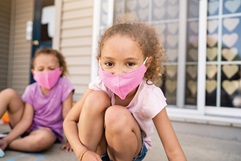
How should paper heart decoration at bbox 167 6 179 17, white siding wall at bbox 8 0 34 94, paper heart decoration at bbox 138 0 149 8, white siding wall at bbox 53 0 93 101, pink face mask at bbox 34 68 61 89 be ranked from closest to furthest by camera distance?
1. pink face mask at bbox 34 68 61 89
2. paper heart decoration at bbox 167 6 179 17
3. paper heart decoration at bbox 138 0 149 8
4. white siding wall at bbox 53 0 93 101
5. white siding wall at bbox 8 0 34 94

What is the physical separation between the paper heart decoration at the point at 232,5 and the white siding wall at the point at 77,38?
1.86 metres

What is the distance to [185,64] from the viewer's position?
2.90 meters

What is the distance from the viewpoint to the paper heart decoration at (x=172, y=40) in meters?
3.01

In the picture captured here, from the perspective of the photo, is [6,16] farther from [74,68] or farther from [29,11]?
[74,68]

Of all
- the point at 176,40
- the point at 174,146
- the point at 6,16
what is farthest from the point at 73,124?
the point at 6,16

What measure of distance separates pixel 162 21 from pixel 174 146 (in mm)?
2286

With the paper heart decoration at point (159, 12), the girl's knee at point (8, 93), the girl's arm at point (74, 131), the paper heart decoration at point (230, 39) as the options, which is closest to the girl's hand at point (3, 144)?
the girl's knee at point (8, 93)

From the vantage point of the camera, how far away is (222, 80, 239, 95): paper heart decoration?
2672mm

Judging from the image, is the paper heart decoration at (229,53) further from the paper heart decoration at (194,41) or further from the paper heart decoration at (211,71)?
the paper heart decoration at (194,41)

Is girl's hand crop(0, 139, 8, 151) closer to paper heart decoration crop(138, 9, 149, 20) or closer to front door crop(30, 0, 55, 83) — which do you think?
paper heart decoration crop(138, 9, 149, 20)

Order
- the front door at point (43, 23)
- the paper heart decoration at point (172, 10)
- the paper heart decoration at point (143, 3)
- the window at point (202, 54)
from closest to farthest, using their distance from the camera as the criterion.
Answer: the window at point (202, 54)
the paper heart decoration at point (172, 10)
the paper heart decoration at point (143, 3)
the front door at point (43, 23)

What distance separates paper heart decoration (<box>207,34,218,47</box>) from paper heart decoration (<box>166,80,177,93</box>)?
2.01 ft

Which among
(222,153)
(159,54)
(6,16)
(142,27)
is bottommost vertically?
(222,153)

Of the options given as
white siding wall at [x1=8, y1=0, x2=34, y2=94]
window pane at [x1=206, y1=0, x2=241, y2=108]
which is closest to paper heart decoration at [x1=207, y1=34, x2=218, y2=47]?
window pane at [x1=206, y1=0, x2=241, y2=108]
